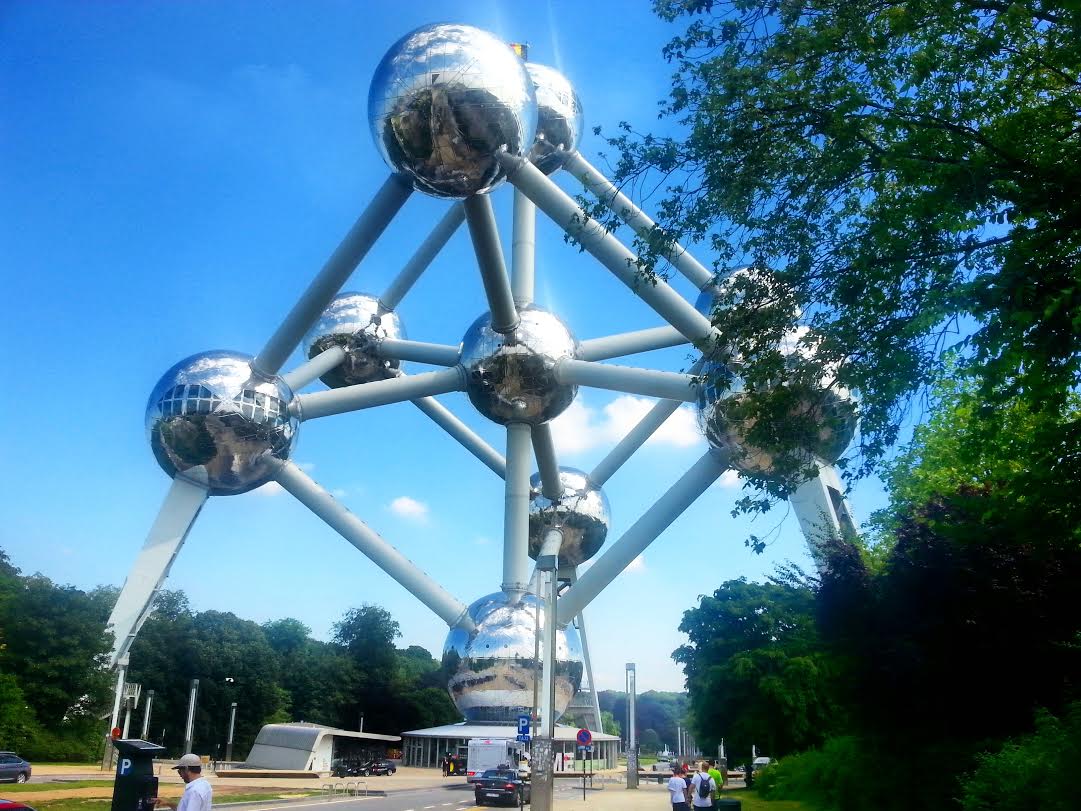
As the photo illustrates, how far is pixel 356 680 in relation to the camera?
65062mm

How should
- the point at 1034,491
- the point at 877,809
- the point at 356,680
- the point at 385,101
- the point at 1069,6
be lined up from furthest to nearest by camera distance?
the point at 356,680
the point at 385,101
the point at 877,809
the point at 1034,491
the point at 1069,6

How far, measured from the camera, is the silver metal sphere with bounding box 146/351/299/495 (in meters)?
16.1

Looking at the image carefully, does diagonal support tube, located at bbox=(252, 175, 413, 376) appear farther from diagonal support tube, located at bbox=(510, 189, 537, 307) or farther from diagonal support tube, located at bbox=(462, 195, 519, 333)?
diagonal support tube, located at bbox=(510, 189, 537, 307)

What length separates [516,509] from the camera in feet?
56.6

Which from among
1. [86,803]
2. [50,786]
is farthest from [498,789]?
[50,786]

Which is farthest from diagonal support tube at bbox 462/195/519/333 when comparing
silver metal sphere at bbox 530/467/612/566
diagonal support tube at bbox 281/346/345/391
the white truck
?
the white truck

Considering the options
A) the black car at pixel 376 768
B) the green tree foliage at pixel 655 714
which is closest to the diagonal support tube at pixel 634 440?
the black car at pixel 376 768

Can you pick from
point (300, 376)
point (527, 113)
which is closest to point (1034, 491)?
point (527, 113)

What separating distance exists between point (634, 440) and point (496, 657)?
6387 millimetres

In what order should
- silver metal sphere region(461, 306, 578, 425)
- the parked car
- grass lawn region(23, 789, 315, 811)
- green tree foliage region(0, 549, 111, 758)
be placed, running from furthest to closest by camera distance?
green tree foliage region(0, 549, 111, 758) → the parked car → silver metal sphere region(461, 306, 578, 425) → grass lawn region(23, 789, 315, 811)

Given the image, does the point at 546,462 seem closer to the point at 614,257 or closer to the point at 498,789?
the point at 614,257

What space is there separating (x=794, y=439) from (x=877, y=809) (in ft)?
16.0

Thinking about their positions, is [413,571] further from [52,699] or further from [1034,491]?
[52,699]

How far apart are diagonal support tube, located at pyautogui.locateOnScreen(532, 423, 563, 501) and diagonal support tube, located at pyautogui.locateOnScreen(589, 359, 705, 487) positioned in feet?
3.09
